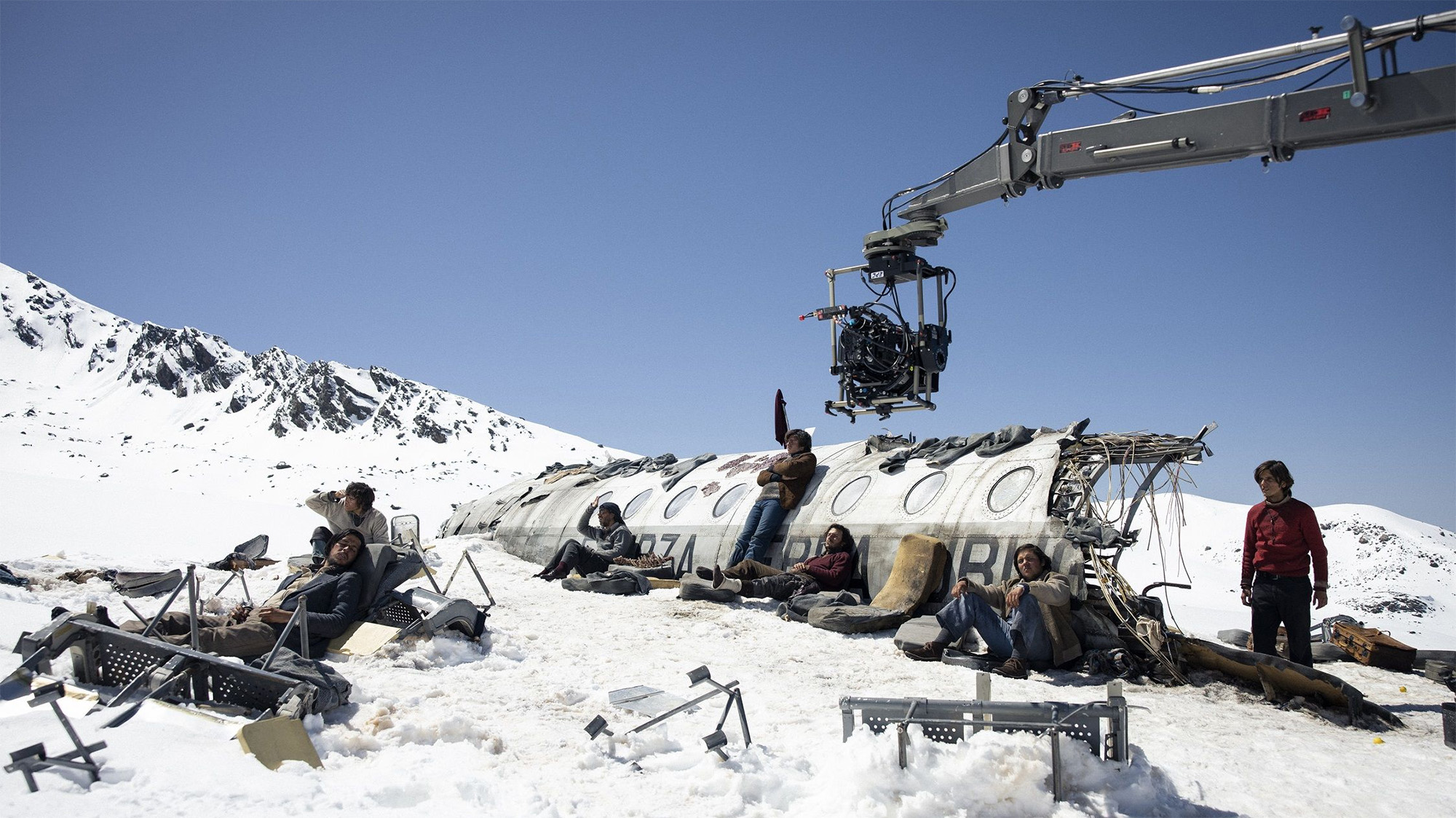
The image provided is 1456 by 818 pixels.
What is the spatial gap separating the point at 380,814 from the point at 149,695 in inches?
66.0

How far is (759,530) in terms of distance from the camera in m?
11.2

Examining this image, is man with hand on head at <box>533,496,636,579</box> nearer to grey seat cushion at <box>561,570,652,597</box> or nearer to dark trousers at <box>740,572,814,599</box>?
grey seat cushion at <box>561,570,652,597</box>

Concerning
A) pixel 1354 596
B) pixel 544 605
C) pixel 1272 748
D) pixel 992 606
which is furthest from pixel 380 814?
pixel 1354 596

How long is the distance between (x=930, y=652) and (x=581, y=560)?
18.2ft

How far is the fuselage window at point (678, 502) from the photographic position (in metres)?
13.2

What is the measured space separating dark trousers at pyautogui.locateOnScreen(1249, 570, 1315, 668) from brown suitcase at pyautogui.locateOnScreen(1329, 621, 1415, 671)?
1.51m

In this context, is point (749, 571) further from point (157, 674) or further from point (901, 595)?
point (157, 674)

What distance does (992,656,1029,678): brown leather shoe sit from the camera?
677cm

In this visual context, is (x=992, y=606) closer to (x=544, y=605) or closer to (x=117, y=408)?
(x=544, y=605)

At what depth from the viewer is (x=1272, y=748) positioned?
5141mm

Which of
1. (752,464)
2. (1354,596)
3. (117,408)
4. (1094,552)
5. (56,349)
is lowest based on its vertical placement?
(1354,596)

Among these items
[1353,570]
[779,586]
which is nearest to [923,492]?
[779,586]

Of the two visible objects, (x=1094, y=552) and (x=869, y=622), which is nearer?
(x=1094, y=552)

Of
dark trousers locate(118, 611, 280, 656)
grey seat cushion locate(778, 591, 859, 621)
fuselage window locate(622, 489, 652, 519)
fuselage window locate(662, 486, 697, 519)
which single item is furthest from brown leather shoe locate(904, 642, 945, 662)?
fuselage window locate(622, 489, 652, 519)
